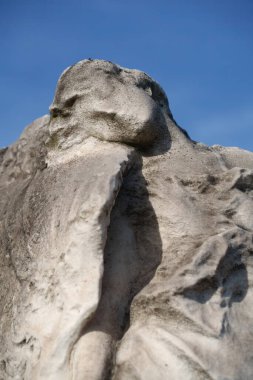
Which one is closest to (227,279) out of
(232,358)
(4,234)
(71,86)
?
(232,358)

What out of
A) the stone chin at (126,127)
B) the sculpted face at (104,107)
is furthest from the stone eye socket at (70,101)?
the stone chin at (126,127)

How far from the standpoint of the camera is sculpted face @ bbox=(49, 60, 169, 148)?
1871mm

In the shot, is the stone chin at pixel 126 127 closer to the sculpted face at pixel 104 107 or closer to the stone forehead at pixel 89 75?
the sculpted face at pixel 104 107

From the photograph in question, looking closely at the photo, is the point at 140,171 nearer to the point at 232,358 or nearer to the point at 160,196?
the point at 160,196

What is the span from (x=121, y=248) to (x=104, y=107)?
679 mm

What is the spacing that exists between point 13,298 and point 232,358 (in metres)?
0.84

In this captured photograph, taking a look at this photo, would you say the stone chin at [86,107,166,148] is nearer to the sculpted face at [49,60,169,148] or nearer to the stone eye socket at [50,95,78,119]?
the sculpted face at [49,60,169,148]

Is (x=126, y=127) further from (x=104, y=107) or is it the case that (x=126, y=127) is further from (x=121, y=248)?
(x=121, y=248)

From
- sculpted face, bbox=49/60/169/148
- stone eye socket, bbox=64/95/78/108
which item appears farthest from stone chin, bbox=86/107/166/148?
stone eye socket, bbox=64/95/78/108

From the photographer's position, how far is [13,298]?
1659 millimetres

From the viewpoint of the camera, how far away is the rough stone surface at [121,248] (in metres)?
1.33

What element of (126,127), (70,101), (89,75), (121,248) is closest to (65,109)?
(70,101)

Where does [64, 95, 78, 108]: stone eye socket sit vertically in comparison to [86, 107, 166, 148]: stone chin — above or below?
above

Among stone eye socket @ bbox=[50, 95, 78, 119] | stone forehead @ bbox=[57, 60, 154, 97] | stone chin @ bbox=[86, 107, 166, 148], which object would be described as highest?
stone forehead @ bbox=[57, 60, 154, 97]
